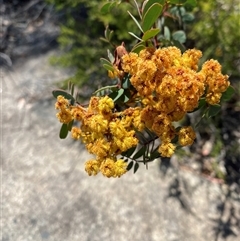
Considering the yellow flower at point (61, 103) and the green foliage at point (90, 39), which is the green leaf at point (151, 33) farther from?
the green foliage at point (90, 39)

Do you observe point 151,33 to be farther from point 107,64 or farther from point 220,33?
point 220,33

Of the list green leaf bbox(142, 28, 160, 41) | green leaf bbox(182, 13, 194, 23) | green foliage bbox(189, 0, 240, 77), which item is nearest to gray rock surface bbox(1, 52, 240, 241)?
green foliage bbox(189, 0, 240, 77)

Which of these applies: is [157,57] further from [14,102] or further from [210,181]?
[14,102]

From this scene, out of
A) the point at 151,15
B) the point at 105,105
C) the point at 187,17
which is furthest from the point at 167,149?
the point at 187,17

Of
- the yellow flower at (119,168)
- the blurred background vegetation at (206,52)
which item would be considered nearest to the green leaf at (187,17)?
the blurred background vegetation at (206,52)

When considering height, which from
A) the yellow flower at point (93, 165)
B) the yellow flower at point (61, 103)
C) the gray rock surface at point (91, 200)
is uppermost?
the yellow flower at point (61, 103)

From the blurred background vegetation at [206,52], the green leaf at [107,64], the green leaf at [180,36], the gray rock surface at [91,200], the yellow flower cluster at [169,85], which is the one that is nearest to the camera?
the yellow flower cluster at [169,85]

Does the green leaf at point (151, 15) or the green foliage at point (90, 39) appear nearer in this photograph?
the green leaf at point (151, 15)
